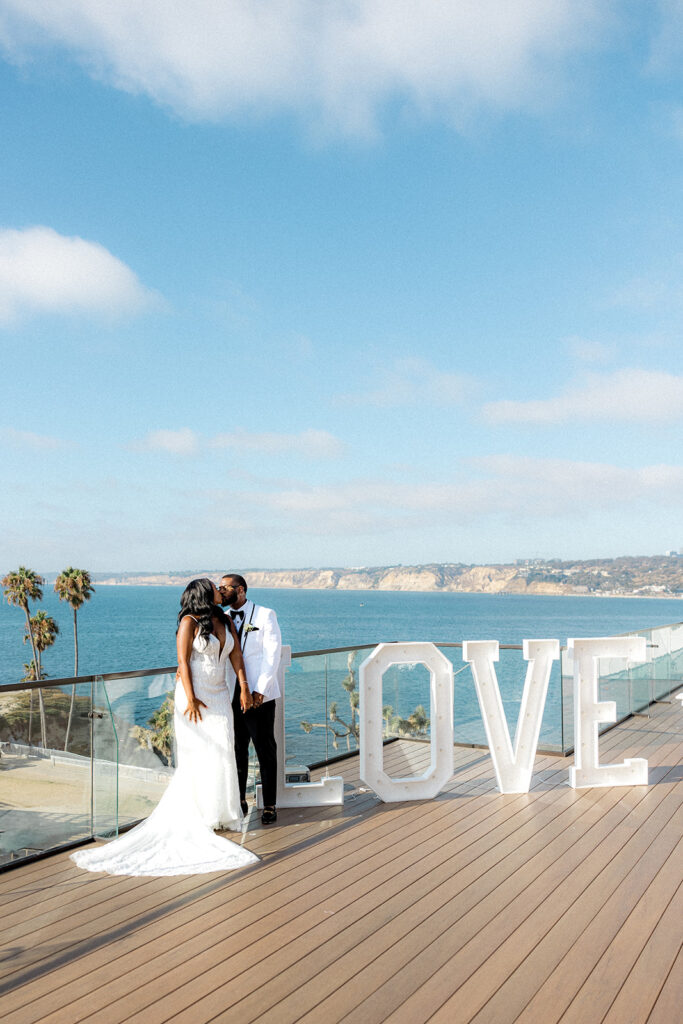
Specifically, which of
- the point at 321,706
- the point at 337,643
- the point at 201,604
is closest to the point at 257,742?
the point at 201,604

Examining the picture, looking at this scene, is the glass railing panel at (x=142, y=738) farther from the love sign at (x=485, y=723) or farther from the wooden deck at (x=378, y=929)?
the love sign at (x=485, y=723)

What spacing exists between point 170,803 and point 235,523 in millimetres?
118128

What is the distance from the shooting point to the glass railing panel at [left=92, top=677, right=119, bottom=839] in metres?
4.34

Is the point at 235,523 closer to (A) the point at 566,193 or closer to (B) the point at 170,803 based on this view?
(A) the point at 566,193

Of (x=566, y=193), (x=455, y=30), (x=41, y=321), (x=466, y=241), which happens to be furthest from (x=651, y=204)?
(x=41, y=321)

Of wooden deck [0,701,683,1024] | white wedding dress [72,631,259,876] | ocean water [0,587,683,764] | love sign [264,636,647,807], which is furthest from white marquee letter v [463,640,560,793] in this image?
white wedding dress [72,631,259,876]

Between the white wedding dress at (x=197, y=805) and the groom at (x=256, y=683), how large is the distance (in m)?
0.27

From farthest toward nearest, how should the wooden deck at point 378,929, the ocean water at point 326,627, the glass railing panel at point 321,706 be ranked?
the ocean water at point 326,627, the glass railing panel at point 321,706, the wooden deck at point 378,929

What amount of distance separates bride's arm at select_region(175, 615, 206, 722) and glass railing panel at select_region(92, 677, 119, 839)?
18.9 inches

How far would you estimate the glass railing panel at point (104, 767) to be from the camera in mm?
4344

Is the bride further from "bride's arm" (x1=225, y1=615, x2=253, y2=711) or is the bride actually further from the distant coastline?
the distant coastline

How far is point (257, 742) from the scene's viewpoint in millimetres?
4812

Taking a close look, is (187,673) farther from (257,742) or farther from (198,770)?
(257,742)

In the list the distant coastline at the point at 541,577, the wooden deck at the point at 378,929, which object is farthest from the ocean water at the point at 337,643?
the distant coastline at the point at 541,577
